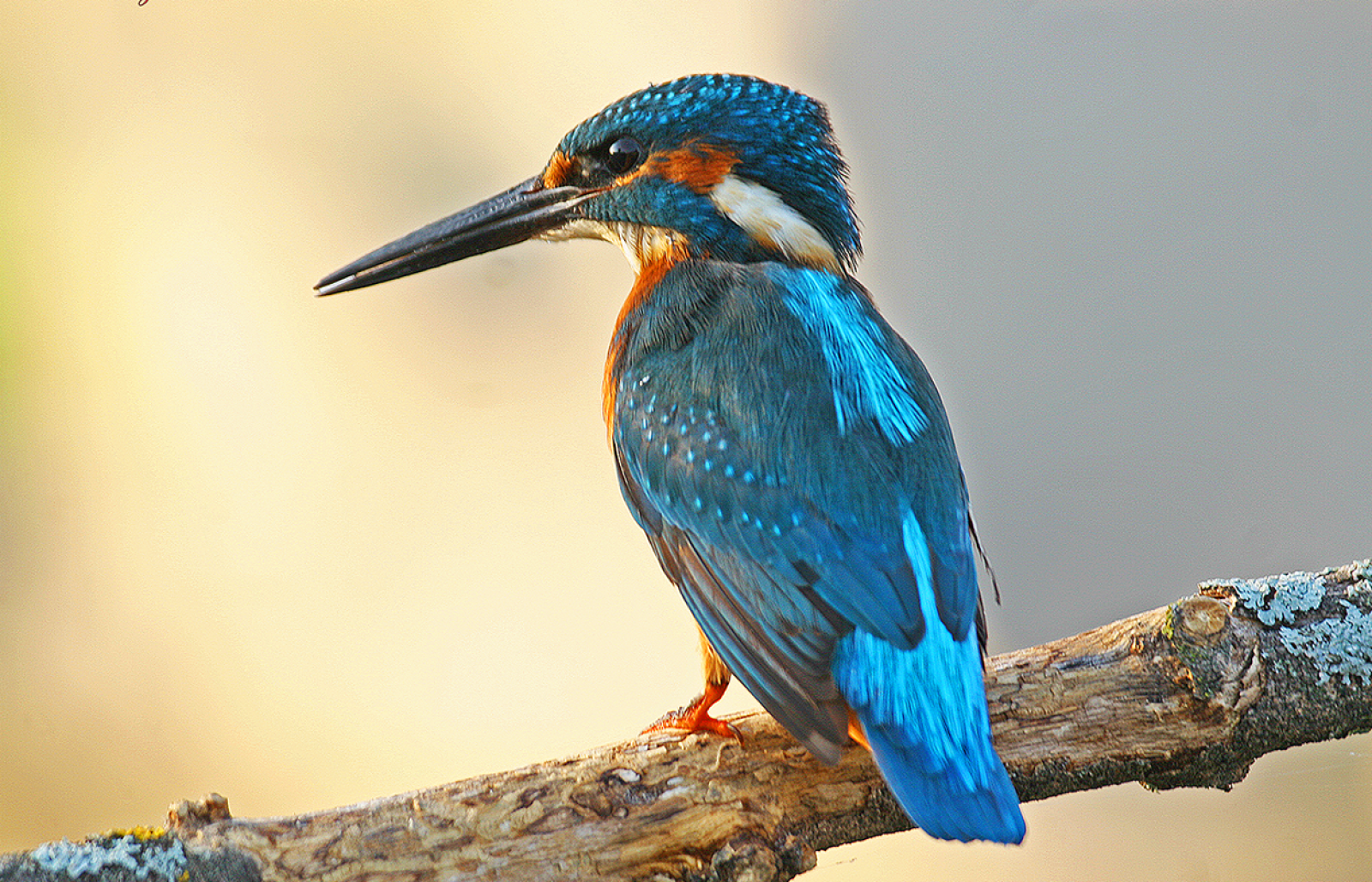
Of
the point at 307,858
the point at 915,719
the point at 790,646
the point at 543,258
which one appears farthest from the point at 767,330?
the point at 543,258

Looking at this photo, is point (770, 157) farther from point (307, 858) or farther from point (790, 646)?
point (307, 858)

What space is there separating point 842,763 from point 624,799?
0.24 meters

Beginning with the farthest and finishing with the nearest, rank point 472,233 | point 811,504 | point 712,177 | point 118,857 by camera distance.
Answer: point 472,233, point 712,177, point 811,504, point 118,857

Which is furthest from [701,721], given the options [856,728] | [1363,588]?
[1363,588]

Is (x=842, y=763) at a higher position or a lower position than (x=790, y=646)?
lower

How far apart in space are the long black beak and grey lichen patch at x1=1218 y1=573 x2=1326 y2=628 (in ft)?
3.14

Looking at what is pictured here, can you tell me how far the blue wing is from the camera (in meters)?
1.17

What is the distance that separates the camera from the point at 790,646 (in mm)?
1216

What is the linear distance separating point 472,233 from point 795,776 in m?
0.90

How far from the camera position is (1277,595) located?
1.37 m

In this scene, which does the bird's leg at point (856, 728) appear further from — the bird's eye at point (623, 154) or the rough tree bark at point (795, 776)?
the bird's eye at point (623, 154)

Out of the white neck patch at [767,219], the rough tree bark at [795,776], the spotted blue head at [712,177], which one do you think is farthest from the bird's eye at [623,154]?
the rough tree bark at [795,776]

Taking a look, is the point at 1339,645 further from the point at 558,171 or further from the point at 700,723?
the point at 558,171

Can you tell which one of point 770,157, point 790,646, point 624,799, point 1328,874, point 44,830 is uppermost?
point 770,157
